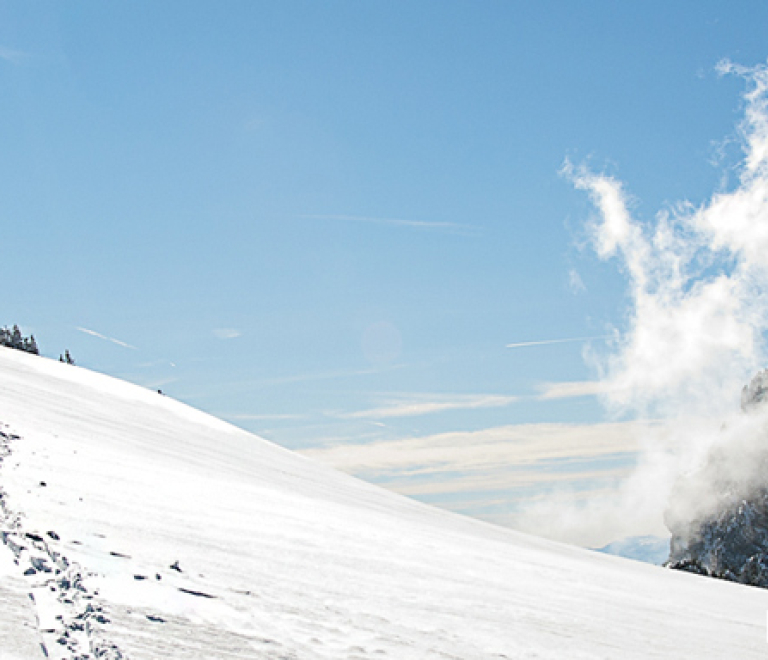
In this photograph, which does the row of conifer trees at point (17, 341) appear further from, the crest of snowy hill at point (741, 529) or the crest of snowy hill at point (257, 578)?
the crest of snowy hill at point (741, 529)

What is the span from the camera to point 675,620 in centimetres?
982

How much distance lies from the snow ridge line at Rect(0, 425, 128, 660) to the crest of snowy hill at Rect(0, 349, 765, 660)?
0.02 m

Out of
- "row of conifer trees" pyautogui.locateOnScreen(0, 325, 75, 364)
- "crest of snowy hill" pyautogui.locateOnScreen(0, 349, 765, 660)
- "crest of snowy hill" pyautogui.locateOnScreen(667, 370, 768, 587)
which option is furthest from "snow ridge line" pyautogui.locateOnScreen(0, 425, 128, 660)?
"crest of snowy hill" pyautogui.locateOnScreen(667, 370, 768, 587)

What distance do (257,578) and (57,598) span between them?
2239 millimetres

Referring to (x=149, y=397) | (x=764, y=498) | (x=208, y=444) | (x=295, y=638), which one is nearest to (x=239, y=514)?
(x=295, y=638)

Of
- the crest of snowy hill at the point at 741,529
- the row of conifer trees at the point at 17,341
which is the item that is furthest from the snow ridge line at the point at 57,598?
the crest of snowy hill at the point at 741,529

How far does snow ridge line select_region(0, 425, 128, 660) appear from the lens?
179 inches

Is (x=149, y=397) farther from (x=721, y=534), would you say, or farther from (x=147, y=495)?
(x=721, y=534)

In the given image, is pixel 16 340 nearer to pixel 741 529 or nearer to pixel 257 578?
pixel 257 578

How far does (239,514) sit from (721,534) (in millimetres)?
208308

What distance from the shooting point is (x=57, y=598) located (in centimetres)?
507

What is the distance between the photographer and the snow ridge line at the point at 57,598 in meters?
4.54

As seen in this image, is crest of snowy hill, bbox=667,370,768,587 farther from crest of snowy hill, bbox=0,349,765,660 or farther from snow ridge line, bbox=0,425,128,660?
snow ridge line, bbox=0,425,128,660

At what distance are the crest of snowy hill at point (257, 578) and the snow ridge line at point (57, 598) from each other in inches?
0.6
